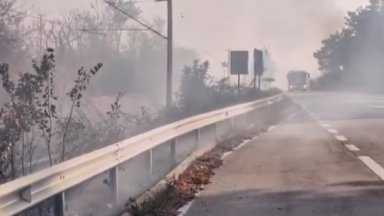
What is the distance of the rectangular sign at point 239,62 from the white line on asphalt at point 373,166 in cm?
1321

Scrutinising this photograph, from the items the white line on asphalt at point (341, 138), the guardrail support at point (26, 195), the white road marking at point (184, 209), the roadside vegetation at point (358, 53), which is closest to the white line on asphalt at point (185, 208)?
the white road marking at point (184, 209)

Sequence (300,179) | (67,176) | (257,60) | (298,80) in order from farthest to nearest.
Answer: (298,80) → (257,60) → (300,179) → (67,176)

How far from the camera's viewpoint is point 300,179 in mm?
10000

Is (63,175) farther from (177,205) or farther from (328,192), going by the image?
(328,192)

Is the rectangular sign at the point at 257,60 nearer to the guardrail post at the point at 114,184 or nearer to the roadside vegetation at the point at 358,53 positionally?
the guardrail post at the point at 114,184

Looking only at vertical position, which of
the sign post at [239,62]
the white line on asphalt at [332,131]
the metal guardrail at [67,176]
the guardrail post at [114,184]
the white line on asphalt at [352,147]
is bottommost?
the white line on asphalt at [332,131]

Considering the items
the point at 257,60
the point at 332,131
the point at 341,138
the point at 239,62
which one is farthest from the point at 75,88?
the point at 257,60

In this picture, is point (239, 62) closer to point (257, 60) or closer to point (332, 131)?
point (257, 60)

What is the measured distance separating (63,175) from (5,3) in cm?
2439

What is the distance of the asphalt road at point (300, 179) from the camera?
26.0ft

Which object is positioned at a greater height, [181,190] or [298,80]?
[181,190]

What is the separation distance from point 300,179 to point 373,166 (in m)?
1.91

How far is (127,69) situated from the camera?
53062mm

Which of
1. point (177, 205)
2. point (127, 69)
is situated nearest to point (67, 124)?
point (177, 205)
